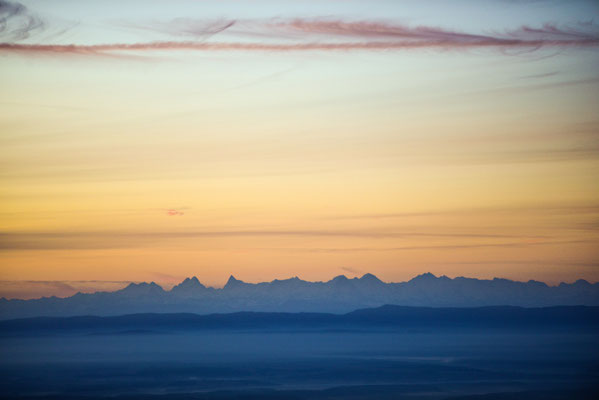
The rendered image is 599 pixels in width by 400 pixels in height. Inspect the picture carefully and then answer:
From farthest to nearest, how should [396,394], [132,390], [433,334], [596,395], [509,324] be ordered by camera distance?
1. [509,324]
2. [433,334]
3. [132,390]
4. [396,394]
5. [596,395]

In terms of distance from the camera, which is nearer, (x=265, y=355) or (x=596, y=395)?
(x=596, y=395)

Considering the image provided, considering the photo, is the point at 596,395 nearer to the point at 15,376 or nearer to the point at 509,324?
the point at 15,376

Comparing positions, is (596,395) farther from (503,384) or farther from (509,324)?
(509,324)

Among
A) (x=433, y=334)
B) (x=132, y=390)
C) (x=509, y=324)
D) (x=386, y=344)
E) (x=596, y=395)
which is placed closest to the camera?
(x=596, y=395)

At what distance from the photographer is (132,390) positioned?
→ 60.8 m

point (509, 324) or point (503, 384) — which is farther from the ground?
point (509, 324)

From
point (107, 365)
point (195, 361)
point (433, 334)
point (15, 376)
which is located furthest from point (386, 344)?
point (15, 376)

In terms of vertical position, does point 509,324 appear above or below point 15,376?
above

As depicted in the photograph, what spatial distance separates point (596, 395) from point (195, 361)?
65.4 meters

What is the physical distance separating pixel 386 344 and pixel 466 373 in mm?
68407

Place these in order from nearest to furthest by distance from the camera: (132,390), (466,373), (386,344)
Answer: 1. (132,390)
2. (466,373)
3. (386,344)

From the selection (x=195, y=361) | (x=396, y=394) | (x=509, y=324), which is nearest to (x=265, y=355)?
(x=195, y=361)

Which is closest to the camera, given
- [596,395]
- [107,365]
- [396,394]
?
[596,395]

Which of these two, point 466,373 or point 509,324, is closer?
point 466,373
